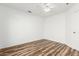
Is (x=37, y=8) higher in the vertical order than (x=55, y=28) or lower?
higher

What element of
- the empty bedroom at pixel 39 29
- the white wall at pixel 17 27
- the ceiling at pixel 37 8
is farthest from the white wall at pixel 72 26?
the white wall at pixel 17 27

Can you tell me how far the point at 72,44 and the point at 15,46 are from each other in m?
1.13

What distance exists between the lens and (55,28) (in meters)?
1.88

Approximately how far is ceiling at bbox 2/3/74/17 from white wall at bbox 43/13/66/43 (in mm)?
100

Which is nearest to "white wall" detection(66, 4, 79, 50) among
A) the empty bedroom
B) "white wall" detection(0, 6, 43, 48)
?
the empty bedroom

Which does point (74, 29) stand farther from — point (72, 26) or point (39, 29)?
point (39, 29)

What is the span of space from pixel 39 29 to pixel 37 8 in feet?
1.37

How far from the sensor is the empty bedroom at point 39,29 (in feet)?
5.70

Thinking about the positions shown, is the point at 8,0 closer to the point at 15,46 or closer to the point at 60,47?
the point at 15,46

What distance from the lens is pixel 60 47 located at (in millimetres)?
1818

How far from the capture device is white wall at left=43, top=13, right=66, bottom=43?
184 centimetres

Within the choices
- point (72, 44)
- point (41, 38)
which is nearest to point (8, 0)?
point (41, 38)

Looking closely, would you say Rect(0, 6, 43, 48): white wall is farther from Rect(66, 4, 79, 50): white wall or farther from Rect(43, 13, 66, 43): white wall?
Rect(66, 4, 79, 50): white wall

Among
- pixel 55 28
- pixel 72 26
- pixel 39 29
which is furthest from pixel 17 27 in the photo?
pixel 72 26
